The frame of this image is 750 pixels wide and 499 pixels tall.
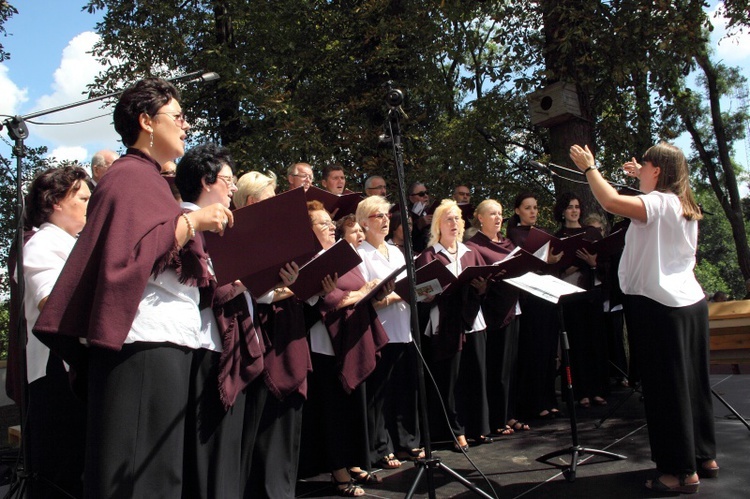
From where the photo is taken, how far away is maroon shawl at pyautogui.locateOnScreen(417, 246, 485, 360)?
5.30 m

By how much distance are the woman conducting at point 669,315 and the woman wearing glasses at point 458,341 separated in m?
1.50

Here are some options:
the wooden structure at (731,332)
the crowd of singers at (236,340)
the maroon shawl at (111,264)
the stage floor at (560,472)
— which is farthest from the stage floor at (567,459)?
the maroon shawl at (111,264)

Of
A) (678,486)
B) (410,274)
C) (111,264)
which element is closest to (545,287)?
(410,274)

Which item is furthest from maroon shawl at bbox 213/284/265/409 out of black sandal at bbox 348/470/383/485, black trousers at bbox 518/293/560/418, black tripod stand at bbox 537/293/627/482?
black trousers at bbox 518/293/560/418

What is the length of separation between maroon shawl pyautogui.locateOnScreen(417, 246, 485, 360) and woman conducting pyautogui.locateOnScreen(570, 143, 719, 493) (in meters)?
1.49

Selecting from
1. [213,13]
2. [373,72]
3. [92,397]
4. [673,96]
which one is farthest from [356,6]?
[92,397]

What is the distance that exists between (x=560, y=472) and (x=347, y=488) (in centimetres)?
140

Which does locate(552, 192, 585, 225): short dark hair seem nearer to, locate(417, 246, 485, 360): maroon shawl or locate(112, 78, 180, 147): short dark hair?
locate(417, 246, 485, 360): maroon shawl

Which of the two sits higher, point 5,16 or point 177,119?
point 5,16

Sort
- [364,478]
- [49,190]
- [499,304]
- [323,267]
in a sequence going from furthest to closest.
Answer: [499,304] < [364,478] < [323,267] < [49,190]

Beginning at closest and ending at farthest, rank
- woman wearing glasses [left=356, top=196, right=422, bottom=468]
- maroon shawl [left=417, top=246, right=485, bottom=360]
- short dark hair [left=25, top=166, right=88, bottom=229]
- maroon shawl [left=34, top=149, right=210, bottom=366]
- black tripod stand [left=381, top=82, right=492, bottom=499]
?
maroon shawl [left=34, top=149, right=210, bottom=366], short dark hair [left=25, top=166, right=88, bottom=229], black tripod stand [left=381, top=82, right=492, bottom=499], woman wearing glasses [left=356, top=196, right=422, bottom=468], maroon shawl [left=417, top=246, right=485, bottom=360]

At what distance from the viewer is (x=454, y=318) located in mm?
5332

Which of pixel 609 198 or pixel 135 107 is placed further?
pixel 609 198

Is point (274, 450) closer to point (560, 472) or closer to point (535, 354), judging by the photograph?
point (560, 472)
